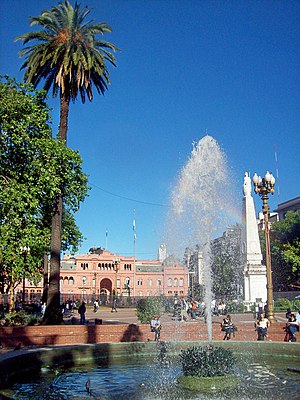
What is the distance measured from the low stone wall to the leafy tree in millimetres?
4053

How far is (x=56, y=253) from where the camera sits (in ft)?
76.3

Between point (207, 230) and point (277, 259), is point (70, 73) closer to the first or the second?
point (207, 230)

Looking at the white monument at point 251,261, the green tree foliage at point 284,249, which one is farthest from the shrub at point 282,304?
the green tree foliage at point 284,249

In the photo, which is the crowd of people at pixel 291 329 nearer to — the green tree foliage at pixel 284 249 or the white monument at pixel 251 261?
the white monument at pixel 251 261

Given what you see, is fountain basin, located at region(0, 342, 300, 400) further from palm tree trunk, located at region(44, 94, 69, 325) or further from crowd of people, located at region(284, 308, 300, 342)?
palm tree trunk, located at region(44, 94, 69, 325)

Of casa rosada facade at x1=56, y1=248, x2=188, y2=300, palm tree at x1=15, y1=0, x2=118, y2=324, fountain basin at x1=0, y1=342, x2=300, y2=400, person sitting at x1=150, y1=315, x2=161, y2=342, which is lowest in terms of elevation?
fountain basin at x1=0, y1=342, x2=300, y2=400

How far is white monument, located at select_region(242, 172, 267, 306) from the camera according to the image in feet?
135

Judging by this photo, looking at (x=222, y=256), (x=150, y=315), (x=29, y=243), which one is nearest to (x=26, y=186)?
(x=29, y=243)

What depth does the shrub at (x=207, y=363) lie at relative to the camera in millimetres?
10039

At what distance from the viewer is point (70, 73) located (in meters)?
24.6

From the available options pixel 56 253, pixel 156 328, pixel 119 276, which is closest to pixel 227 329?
pixel 156 328

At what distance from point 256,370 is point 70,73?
17.6 metres

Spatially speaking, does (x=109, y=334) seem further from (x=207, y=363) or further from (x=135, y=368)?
(x=207, y=363)

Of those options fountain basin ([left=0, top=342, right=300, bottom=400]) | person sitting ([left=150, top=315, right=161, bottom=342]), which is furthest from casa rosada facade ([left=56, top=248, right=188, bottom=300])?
fountain basin ([left=0, top=342, right=300, bottom=400])
